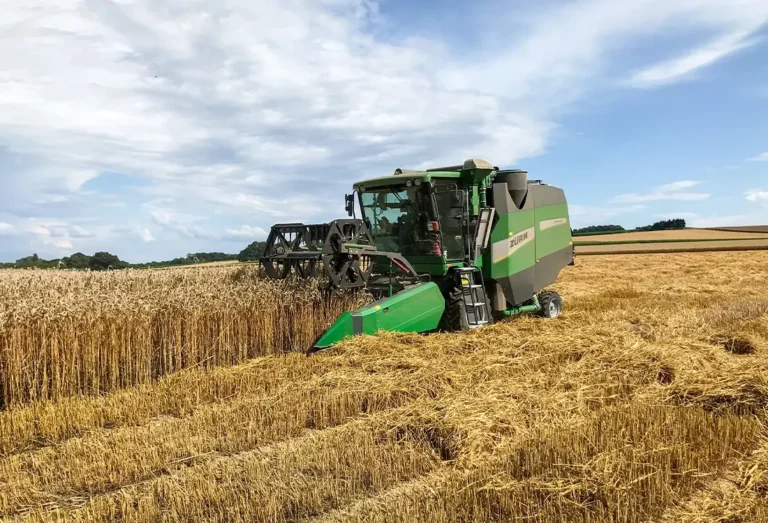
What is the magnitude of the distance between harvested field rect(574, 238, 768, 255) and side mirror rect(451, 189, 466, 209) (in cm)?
Answer: 2017

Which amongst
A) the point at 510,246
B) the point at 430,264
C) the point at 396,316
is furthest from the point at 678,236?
the point at 396,316

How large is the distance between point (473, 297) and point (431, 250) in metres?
0.93

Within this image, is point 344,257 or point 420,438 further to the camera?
point 344,257

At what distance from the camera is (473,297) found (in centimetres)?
839

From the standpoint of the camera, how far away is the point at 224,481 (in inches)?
129

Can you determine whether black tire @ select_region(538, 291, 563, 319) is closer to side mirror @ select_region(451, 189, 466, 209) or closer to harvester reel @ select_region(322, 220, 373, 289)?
side mirror @ select_region(451, 189, 466, 209)

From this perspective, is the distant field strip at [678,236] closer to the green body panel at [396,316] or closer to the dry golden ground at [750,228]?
the dry golden ground at [750,228]

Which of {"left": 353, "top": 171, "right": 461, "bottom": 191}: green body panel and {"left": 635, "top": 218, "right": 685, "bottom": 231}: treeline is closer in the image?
{"left": 353, "top": 171, "right": 461, "bottom": 191}: green body panel

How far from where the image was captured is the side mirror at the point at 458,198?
8.29m

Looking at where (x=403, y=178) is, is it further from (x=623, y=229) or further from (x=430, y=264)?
(x=623, y=229)

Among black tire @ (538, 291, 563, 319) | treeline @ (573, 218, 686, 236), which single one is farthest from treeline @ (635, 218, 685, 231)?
black tire @ (538, 291, 563, 319)

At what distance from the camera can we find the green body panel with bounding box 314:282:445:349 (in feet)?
22.2

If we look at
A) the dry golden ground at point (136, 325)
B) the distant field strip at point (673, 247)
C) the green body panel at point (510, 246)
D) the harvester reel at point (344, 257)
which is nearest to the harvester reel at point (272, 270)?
the dry golden ground at point (136, 325)

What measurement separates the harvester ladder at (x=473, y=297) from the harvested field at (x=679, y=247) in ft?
64.9
